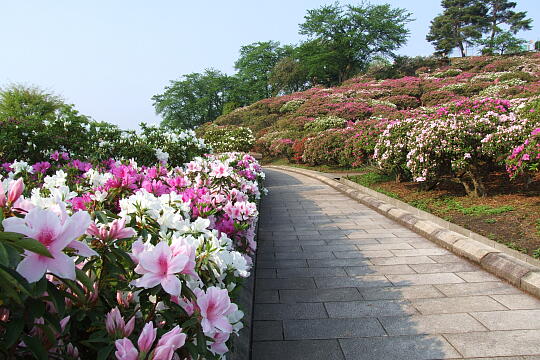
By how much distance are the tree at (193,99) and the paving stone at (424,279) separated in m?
48.3

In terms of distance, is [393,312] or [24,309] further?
[393,312]

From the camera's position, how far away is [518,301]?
3.30 meters

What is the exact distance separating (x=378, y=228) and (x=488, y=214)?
1661 millimetres

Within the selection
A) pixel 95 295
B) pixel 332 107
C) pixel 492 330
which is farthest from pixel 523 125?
pixel 332 107

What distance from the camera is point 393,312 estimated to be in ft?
10.5

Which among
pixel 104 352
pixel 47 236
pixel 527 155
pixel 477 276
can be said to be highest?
pixel 527 155

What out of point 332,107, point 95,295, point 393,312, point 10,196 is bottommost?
point 393,312

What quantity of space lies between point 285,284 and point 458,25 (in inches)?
2093

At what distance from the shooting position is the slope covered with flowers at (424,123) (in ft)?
21.5

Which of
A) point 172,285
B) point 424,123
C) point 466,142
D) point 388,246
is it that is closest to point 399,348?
point 172,285

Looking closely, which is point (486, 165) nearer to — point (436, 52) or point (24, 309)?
point (24, 309)

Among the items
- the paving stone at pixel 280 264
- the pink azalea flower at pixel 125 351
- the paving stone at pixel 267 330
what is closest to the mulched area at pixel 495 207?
the paving stone at pixel 280 264

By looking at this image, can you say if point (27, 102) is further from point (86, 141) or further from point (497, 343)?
point (497, 343)

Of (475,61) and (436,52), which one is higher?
(436,52)
